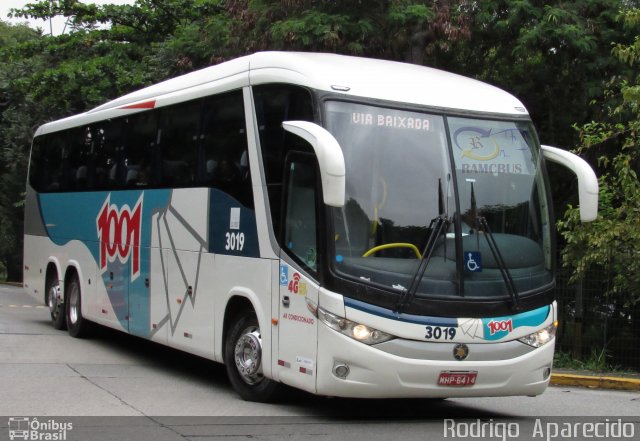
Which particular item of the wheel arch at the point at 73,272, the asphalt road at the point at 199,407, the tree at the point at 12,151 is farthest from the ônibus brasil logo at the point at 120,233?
the tree at the point at 12,151

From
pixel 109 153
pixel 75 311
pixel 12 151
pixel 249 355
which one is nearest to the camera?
pixel 249 355

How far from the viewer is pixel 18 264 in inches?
1703

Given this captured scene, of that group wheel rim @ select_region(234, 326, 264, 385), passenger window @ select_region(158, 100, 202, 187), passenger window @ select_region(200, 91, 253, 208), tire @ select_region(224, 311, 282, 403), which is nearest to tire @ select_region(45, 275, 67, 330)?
passenger window @ select_region(158, 100, 202, 187)

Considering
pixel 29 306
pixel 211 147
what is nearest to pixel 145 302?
pixel 211 147

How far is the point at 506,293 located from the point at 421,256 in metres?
0.95

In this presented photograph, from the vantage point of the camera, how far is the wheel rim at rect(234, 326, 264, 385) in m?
9.68

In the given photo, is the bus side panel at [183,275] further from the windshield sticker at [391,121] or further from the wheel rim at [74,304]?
the wheel rim at [74,304]

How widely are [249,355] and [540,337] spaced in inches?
116

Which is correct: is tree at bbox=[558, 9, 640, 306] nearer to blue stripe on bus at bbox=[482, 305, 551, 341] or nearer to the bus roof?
the bus roof

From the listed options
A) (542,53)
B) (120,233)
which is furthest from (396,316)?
(542,53)

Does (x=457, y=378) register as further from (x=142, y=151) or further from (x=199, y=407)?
(x=142, y=151)

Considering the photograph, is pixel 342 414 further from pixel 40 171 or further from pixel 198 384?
pixel 40 171

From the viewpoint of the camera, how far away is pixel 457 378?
8609 mm

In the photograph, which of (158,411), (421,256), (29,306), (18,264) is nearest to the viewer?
(421,256)
